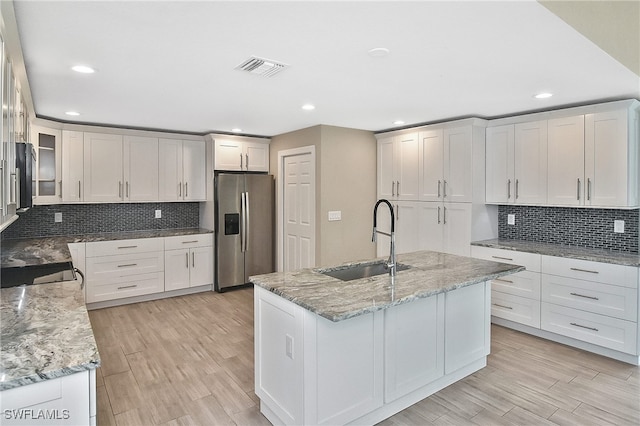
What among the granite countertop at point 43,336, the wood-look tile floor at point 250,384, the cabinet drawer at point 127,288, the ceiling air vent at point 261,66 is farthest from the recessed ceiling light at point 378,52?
the cabinet drawer at point 127,288

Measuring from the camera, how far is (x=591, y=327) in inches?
133

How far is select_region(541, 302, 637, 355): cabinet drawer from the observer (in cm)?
318

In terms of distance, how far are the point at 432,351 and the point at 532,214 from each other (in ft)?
8.33

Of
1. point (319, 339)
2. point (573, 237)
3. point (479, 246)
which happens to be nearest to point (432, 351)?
point (319, 339)

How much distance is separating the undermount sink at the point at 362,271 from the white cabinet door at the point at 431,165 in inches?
72.1

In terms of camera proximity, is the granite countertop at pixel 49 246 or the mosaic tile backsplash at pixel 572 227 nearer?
the granite countertop at pixel 49 246

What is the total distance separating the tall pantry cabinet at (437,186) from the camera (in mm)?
4273

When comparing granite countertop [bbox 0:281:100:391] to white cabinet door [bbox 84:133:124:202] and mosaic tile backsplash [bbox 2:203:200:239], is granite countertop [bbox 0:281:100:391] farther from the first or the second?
mosaic tile backsplash [bbox 2:203:200:239]

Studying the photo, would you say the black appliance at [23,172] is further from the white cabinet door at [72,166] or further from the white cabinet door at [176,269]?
the white cabinet door at [176,269]

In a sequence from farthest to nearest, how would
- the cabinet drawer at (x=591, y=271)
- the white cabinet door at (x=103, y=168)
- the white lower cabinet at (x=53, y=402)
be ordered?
the white cabinet door at (x=103, y=168) < the cabinet drawer at (x=591, y=271) < the white lower cabinet at (x=53, y=402)

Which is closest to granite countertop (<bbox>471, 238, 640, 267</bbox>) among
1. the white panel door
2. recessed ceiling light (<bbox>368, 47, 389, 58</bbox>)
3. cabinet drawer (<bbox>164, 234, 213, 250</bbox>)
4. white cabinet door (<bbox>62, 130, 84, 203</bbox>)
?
the white panel door

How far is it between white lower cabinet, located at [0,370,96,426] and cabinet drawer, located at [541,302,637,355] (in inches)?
148

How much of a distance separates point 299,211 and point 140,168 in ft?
7.11

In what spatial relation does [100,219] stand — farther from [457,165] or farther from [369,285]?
[457,165]
